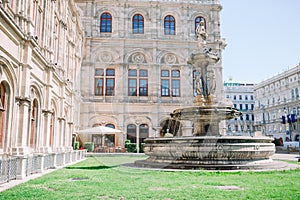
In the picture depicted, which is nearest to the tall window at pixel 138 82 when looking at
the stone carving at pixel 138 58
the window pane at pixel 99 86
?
the stone carving at pixel 138 58

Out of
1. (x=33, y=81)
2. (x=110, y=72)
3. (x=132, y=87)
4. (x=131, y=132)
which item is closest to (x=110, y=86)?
(x=110, y=72)

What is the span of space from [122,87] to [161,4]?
10261 mm

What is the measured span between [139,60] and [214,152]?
2211 cm

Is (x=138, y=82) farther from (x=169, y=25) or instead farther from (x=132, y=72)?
(x=169, y=25)

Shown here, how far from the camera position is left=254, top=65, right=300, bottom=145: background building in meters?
51.2

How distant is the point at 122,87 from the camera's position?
97.9 ft

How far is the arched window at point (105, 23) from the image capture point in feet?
102

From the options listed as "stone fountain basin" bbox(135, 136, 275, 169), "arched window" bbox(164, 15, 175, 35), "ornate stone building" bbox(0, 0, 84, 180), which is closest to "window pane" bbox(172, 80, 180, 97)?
"arched window" bbox(164, 15, 175, 35)

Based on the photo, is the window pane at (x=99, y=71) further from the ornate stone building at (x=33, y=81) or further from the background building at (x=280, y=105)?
the background building at (x=280, y=105)

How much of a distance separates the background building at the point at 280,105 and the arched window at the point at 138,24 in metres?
29.5

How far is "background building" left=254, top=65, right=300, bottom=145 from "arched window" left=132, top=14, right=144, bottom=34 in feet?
96.8

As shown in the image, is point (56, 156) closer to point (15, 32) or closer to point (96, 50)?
point (15, 32)

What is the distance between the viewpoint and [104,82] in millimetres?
30047

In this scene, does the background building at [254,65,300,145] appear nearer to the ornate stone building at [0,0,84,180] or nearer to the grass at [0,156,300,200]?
the ornate stone building at [0,0,84,180]
